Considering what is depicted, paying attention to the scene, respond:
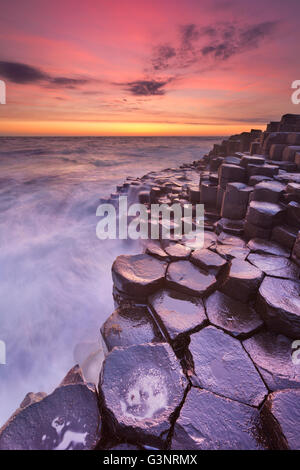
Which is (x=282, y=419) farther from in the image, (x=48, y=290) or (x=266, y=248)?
(x=48, y=290)

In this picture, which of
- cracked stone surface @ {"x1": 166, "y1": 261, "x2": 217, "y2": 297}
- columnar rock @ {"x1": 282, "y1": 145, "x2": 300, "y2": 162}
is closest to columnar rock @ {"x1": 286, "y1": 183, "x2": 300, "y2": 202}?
cracked stone surface @ {"x1": 166, "y1": 261, "x2": 217, "y2": 297}

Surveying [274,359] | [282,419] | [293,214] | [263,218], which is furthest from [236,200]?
[282,419]

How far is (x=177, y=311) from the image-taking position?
1942 millimetres

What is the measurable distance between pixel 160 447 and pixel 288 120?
8284 millimetres

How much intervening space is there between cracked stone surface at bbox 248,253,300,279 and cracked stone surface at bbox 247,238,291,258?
95 millimetres

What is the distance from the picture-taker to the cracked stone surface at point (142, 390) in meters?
1.15

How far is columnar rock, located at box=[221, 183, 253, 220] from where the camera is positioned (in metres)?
3.49

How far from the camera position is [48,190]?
12766 mm

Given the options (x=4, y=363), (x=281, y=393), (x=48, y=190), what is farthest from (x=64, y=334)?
(x=48, y=190)

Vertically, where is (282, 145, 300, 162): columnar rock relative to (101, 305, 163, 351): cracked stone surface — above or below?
above

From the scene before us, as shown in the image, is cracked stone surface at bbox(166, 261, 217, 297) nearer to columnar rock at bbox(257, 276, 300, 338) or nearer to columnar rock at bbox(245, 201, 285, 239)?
columnar rock at bbox(257, 276, 300, 338)

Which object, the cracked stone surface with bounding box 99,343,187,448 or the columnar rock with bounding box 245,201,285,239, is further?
the columnar rock with bounding box 245,201,285,239

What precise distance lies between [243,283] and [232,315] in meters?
0.32

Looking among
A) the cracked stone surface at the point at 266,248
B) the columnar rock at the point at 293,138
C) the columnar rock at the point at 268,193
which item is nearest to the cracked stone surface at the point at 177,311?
the cracked stone surface at the point at 266,248
